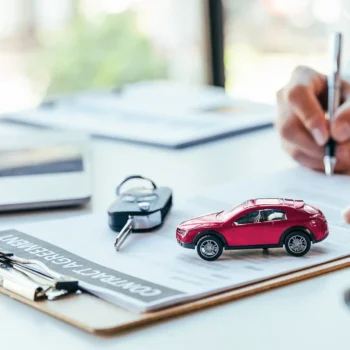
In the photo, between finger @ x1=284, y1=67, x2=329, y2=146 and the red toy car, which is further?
finger @ x1=284, y1=67, x2=329, y2=146

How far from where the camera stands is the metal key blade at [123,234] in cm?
78

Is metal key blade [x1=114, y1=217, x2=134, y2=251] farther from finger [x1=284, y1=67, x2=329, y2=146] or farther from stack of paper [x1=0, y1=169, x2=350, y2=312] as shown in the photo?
finger [x1=284, y1=67, x2=329, y2=146]

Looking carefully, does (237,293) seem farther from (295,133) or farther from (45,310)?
(295,133)

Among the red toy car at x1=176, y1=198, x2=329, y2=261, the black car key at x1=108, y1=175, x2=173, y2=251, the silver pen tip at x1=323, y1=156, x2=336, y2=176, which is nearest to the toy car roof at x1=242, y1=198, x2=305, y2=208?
the red toy car at x1=176, y1=198, x2=329, y2=261

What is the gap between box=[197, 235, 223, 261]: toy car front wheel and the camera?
73 centimetres

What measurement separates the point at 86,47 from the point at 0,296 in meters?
3.54

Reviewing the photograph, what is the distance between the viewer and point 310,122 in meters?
1.06

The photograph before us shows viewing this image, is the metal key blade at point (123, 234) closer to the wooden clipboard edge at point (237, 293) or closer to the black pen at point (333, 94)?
the wooden clipboard edge at point (237, 293)

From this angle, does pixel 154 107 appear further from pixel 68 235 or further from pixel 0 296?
pixel 0 296

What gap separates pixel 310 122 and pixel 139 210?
328 millimetres

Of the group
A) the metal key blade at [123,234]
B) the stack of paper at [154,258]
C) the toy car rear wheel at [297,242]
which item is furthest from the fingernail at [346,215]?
the metal key blade at [123,234]

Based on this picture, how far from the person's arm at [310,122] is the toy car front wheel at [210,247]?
373 mm

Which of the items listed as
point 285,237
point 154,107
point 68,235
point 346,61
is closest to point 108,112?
point 154,107

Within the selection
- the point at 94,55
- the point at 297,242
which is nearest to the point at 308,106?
the point at 297,242
